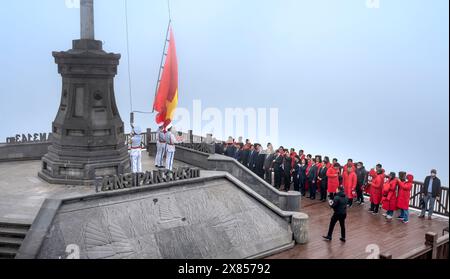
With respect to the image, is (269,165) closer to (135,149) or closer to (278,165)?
A: (278,165)

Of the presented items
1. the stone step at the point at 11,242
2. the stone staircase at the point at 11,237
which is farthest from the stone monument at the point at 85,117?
the stone step at the point at 11,242

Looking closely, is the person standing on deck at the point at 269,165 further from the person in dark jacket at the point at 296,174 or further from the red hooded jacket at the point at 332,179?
the red hooded jacket at the point at 332,179

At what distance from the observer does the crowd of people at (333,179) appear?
13609 millimetres

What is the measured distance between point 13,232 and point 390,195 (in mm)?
10044

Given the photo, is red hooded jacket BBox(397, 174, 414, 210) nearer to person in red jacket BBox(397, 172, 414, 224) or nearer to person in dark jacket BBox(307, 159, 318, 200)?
person in red jacket BBox(397, 172, 414, 224)

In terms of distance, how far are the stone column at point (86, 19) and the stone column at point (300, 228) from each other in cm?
752

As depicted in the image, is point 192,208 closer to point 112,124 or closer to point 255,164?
point 112,124

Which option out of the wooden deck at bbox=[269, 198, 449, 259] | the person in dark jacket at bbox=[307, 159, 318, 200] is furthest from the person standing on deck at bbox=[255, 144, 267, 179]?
the wooden deck at bbox=[269, 198, 449, 259]

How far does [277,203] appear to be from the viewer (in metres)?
13.7

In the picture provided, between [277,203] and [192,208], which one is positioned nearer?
[192,208]

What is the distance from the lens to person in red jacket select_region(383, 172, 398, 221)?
13.6 meters

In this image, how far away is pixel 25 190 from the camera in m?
12.2
